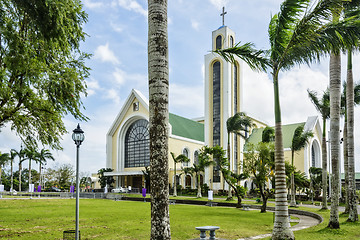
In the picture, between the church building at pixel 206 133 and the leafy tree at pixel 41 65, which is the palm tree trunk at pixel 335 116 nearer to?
the leafy tree at pixel 41 65

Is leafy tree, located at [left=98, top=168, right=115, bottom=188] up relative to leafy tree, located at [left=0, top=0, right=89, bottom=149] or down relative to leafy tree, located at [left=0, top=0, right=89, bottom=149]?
down

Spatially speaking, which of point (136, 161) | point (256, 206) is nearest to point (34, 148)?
point (256, 206)

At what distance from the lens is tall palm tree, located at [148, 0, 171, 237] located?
570 cm

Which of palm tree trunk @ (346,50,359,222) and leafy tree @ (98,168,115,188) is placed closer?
palm tree trunk @ (346,50,359,222)

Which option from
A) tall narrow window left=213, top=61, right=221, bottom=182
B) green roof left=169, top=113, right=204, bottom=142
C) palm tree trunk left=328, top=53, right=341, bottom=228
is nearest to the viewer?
palm tree trunk left=328, top=53, right=341, bottom=228

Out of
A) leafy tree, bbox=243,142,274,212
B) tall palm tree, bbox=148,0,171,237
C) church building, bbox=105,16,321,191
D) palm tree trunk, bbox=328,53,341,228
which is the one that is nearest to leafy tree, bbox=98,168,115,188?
church building, bbox=105,16,321,191

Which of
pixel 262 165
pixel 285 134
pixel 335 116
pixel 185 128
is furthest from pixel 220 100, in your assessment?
pixel 335 116

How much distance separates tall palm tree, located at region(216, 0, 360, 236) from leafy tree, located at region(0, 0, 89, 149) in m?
5.62

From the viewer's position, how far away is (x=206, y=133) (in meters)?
52.1

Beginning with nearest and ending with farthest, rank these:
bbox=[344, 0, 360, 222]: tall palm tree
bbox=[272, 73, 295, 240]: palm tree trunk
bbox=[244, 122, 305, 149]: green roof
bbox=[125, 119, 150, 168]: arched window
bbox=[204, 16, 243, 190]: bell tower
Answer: bbox=[272, 73, 295, 240]: palm tree trunk
bbox=[344, 0, 360, 222]: tall palm tree
bbox=[204, 16, 243, 190]: bell tower
bbox=[244, 122, 305, 149]: green roof
bbox=[125, 119, 150, 168]: arched window

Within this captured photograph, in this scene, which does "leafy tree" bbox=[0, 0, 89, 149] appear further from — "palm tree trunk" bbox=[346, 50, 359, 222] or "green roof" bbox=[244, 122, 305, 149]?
"green roof" bbox=[244, 122, 305, 149]

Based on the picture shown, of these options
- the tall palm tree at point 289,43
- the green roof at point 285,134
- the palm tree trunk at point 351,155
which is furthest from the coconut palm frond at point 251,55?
A: the green roof at point 285,134

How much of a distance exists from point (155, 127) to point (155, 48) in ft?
4.97

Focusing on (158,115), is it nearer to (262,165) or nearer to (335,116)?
(335,116)
